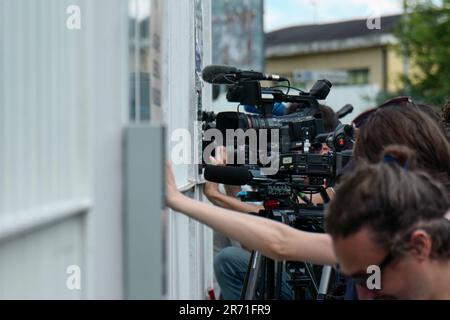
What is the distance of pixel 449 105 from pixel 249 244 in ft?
6.41

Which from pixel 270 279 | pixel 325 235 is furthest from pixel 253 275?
pixel 325 235

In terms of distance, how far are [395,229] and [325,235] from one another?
56 centimetres

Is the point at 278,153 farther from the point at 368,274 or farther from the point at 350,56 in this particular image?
the point at 350,56

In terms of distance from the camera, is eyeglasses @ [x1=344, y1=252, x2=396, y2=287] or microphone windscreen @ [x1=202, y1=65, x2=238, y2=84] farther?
microphone windscreen @ [x1=202, y1=65, x2=238, y2=84]

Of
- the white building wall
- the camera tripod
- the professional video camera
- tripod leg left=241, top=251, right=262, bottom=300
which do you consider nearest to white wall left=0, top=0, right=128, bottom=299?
the white building wall

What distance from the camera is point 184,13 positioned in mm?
4027

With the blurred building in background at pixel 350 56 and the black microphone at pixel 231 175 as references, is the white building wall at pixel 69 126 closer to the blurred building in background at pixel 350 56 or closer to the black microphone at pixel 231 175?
the black microphone at pixel 231 175

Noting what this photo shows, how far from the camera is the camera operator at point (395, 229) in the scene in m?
2.17

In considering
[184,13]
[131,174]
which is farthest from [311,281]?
[131,174]

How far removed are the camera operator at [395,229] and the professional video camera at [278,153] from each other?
1522mm

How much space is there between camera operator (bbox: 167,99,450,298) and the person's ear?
0.40m

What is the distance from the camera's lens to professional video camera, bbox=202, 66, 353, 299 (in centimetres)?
388

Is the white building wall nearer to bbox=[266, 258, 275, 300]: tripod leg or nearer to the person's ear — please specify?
the person's ear

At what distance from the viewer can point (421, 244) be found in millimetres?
2182
